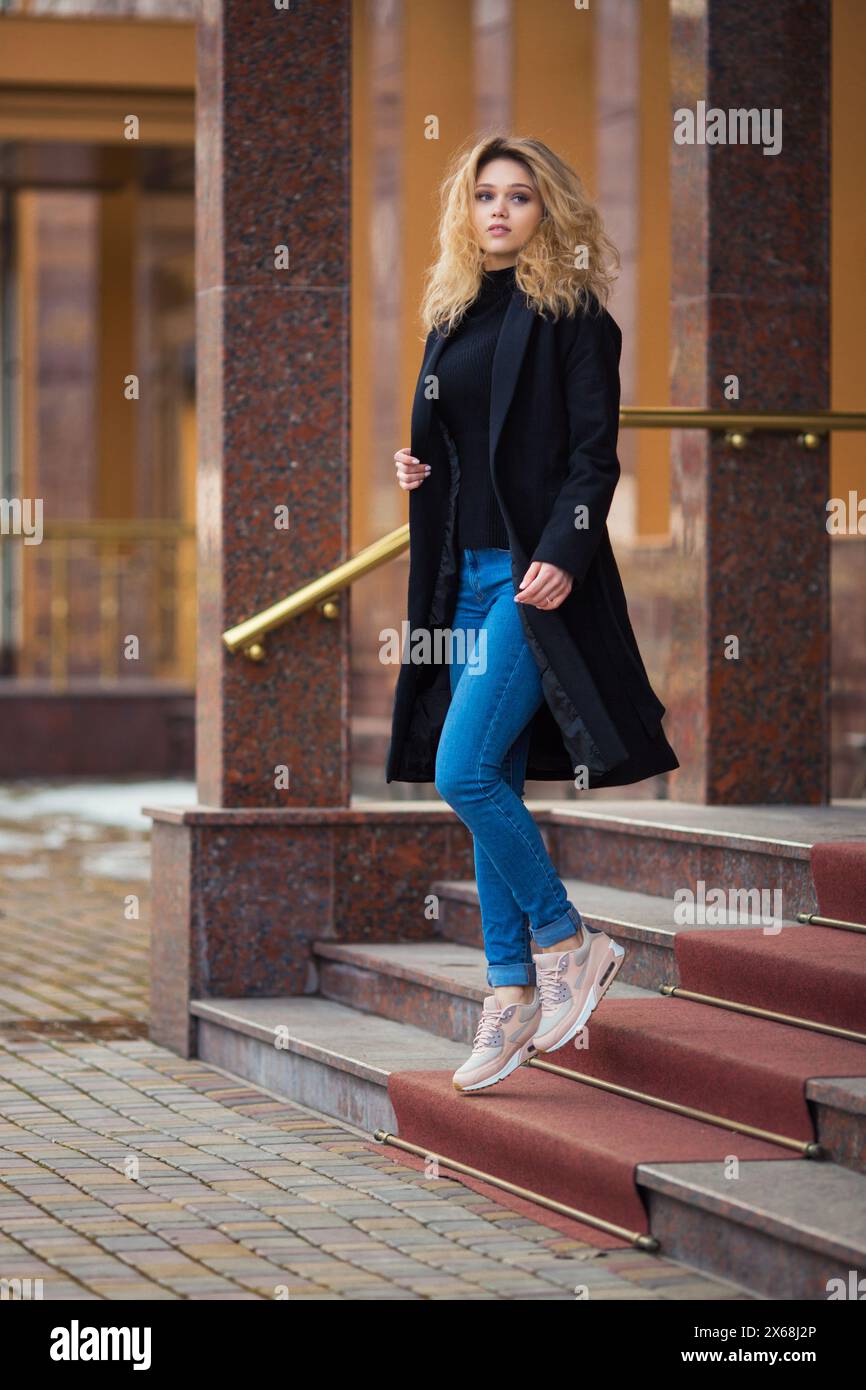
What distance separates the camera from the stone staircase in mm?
4582

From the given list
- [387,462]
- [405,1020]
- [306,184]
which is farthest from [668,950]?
[387,462]

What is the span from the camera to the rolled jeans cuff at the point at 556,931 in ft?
17.3

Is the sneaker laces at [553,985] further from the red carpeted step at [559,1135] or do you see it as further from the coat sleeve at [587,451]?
the coat sleeve at [587,451]

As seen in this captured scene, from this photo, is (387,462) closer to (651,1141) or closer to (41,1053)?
(41,1053)

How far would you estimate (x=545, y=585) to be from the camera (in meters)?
5.05

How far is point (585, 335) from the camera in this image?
521 centimetres

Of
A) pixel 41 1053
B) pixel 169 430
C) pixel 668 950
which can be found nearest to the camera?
pixel 668 950

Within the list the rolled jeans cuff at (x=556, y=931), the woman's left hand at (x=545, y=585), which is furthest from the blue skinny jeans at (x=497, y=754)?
the woman's left hand at (x=545, y=585)

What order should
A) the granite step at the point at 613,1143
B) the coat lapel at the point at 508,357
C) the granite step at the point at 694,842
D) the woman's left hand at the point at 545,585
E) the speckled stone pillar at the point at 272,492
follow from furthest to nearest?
the speckled stone pillar at the point at 272,492, the granite step at the point at 694,842, the coat lapel at the point at 508,357, the woman's left hand at the point at 545,585, the granite step at the point at 613,1143

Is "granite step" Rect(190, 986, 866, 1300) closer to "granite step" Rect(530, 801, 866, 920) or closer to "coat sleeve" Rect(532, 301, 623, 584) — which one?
"granite step" Rect(530, 801, 866, 920)

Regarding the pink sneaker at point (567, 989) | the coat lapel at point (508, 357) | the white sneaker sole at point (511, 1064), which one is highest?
the coat lapel at point (508, 357)

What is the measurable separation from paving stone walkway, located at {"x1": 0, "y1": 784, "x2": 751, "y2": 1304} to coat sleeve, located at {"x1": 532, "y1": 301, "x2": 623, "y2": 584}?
140cm

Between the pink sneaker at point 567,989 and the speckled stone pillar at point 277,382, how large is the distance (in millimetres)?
2068
